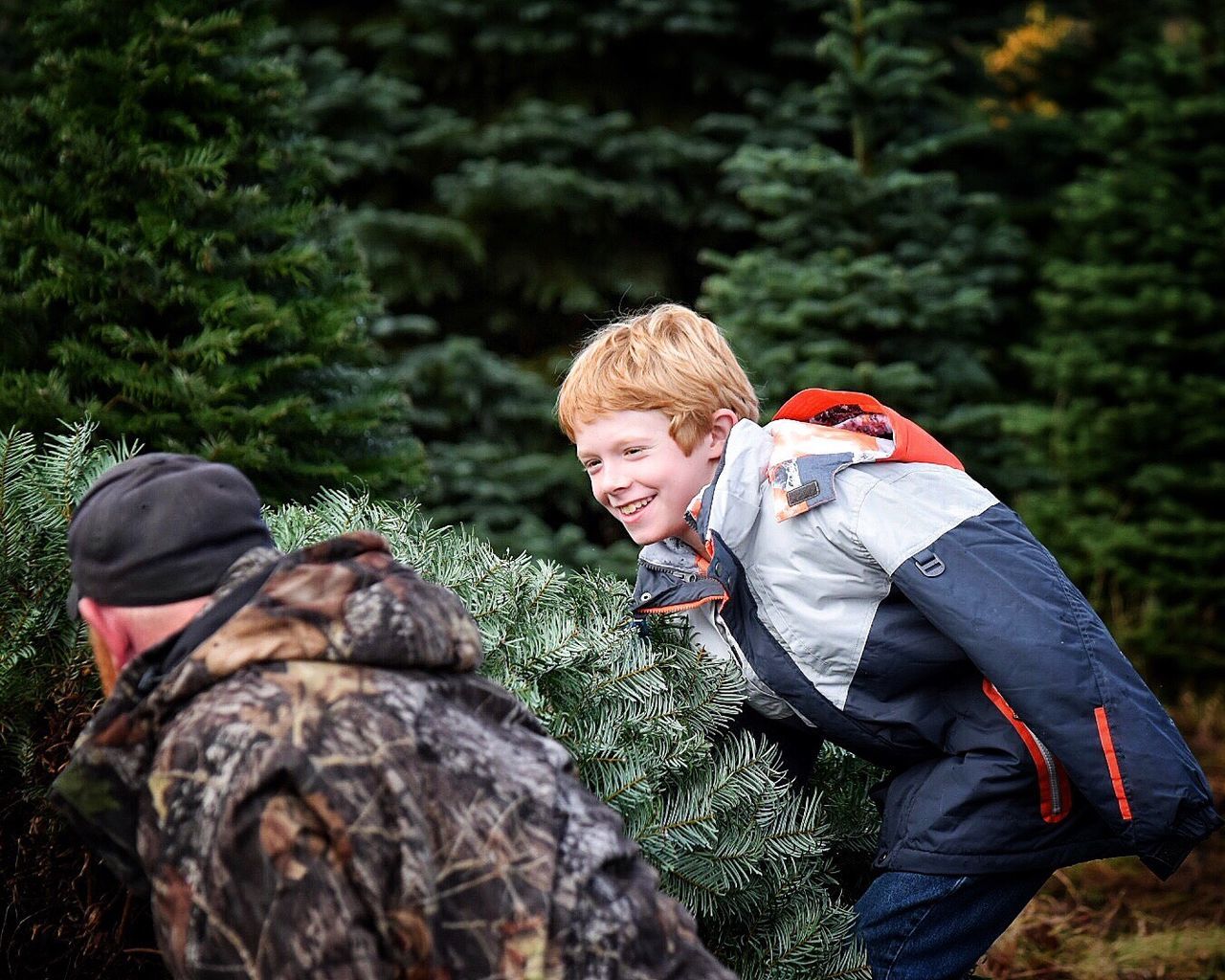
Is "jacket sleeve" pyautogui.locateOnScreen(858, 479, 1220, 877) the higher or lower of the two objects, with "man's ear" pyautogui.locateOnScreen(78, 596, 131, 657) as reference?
lower

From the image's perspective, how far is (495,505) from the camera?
632cm

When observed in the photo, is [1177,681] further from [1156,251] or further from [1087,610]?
[1087,610]

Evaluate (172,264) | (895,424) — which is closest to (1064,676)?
(895,424)

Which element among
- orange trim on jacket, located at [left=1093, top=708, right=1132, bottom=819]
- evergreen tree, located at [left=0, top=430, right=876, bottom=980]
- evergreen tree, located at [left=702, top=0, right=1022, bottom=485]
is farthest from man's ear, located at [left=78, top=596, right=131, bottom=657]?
evergreen tree, located at [left=702, top=0, right=1022, bottom=485]

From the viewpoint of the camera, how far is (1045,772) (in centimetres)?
242

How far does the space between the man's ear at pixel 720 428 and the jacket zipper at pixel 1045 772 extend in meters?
0.85

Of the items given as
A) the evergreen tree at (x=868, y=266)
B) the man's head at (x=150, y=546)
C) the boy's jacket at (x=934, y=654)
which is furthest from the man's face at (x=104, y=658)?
the evergreen tree at (x=868, y=266)

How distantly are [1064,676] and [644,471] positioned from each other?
103cm

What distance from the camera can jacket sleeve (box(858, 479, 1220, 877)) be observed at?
90.0 inches

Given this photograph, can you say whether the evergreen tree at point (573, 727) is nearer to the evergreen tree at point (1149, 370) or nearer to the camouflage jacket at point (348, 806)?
the camouflage jacket at point (348, 806)

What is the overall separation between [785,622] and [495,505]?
12.8ft

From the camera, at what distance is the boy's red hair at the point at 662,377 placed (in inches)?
112

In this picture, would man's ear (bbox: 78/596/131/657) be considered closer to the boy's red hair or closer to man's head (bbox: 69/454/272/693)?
man's head (bbox: 69/454/272/693)

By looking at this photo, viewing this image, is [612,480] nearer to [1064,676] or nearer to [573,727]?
[573,727]
